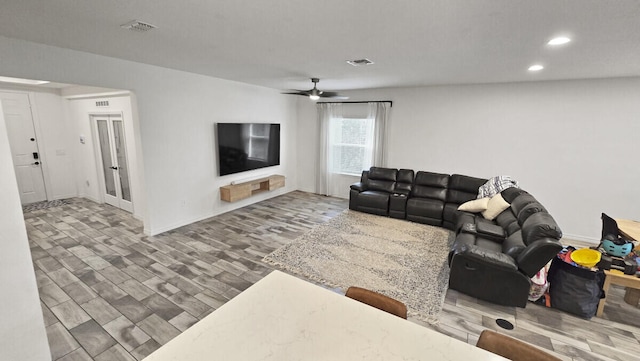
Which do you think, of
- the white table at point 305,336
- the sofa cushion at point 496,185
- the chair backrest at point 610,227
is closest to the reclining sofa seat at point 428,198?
the sofa cushion at point 496,185

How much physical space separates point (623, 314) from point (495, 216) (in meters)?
1.65

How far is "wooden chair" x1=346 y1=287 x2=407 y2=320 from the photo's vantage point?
138cm

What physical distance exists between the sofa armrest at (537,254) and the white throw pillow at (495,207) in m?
1.52

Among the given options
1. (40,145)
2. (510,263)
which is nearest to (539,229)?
(510,263)

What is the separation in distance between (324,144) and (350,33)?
14.4 feet

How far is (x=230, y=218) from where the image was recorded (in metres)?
5.08

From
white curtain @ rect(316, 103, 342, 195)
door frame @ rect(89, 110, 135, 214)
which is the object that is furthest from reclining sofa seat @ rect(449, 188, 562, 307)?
door frame @ rect(89, 110, 135, 214)

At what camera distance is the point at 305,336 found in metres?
1.09

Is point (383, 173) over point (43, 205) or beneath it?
over

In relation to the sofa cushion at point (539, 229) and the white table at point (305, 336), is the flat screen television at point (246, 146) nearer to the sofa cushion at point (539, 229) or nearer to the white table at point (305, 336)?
the white table at point (305, 336)

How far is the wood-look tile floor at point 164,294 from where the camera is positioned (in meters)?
2.24

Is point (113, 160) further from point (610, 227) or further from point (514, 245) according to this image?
point (610, 227)

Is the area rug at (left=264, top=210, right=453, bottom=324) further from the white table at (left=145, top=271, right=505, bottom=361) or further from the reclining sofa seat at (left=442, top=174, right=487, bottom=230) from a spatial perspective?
the white table at (left=145, top=271, right=505, bottom=361)

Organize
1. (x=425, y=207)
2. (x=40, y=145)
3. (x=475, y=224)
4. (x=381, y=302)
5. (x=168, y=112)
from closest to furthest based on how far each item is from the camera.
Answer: (x=381, y=302)
(x=475, y=224)
(x=168, y=112)
(x=425, y=207)
(x=40, y=145)
